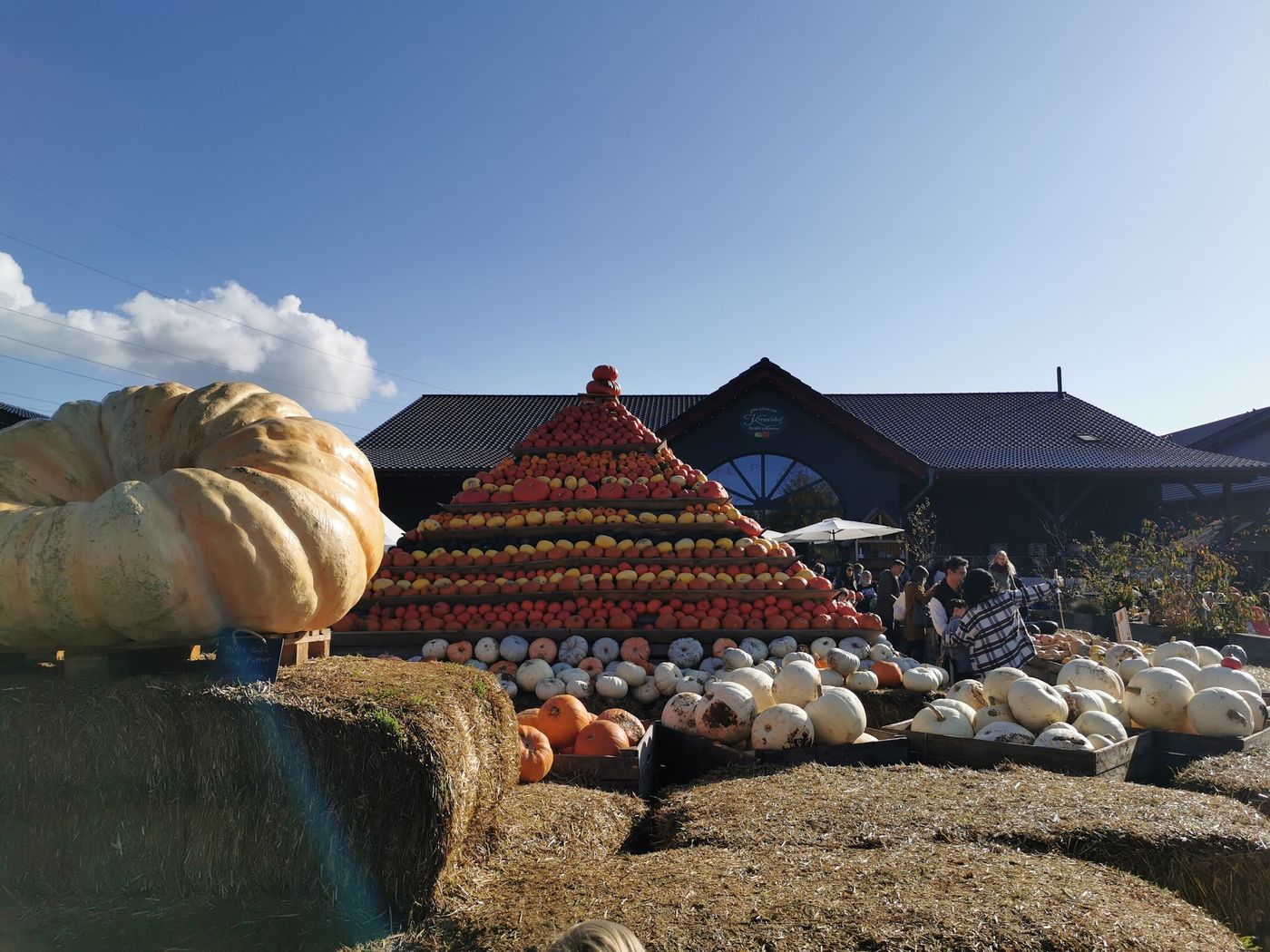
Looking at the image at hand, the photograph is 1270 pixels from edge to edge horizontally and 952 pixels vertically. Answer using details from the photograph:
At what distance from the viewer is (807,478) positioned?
20.3 m

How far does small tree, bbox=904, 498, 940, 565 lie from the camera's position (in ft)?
62.3

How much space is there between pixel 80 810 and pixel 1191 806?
4456 millimetres

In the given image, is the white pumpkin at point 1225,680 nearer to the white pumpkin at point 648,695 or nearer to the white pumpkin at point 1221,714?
the white pumpkin at point 1221,714

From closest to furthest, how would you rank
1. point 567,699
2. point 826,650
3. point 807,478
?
point 567,699 → point 826,650 → point 807,478

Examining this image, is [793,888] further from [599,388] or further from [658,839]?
[599,388]

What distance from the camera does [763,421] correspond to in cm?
2069

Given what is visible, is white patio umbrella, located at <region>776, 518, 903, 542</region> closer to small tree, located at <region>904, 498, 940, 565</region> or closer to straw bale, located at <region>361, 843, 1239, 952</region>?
small tree, located at <region>904, 498, 940, 565</region>

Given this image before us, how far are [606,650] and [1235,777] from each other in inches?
210

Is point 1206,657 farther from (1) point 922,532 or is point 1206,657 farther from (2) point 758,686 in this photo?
(1) point 922,532

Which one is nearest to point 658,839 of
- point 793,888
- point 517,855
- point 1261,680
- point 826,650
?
point 517,855

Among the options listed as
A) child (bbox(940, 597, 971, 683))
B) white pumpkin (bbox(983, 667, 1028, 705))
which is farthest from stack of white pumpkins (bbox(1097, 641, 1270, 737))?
child (bbox(940, 597, 971, 683))

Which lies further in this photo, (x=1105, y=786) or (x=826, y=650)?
(x=826, y=650)

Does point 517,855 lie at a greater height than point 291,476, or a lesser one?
lesser

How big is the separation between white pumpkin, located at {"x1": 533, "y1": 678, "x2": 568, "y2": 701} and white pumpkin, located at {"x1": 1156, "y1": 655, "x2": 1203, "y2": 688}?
4798mm
